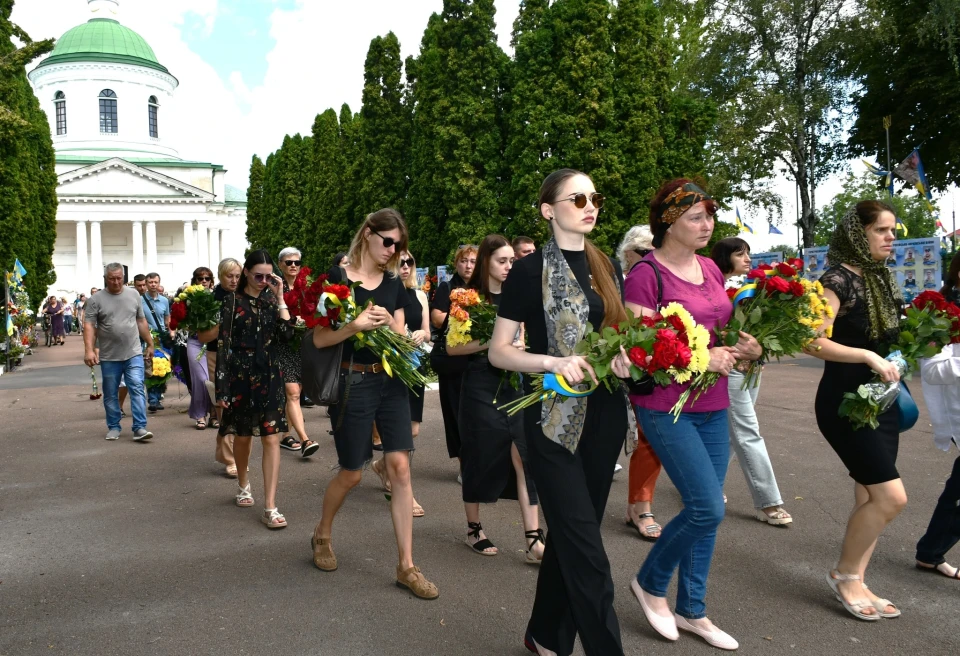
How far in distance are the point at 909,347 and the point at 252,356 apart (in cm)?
469

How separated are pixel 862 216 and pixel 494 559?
3.03 meters

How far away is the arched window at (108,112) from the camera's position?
76625 millimetres

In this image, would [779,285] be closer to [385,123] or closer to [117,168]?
[385,123]

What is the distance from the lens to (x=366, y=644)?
4.13 m

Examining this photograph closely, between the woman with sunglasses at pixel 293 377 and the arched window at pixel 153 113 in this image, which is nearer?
the woman with sunglasses at pixel 293 377

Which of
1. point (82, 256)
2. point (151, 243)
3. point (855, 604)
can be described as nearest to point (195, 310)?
point (855, 604)

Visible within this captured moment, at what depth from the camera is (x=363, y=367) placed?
4.99 meters

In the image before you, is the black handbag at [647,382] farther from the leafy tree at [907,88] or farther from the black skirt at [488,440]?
the leafy tree at [907,88]

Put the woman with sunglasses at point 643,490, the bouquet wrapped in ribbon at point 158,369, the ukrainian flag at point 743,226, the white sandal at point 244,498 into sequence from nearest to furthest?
the woman with sunglasses at point 643,490, the white sandal at point 244,498, the bouquet wrapped in ribbon at point 158,369, the ukrainian flag at point 743,226

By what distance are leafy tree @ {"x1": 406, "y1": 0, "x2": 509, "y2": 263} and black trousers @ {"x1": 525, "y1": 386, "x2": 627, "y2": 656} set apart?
29788 mm

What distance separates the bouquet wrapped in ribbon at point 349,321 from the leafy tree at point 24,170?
15.2 meters

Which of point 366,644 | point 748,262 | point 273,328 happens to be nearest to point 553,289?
point 366,644

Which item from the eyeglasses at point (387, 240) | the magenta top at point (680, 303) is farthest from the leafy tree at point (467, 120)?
the magenta top at point (680, 303)

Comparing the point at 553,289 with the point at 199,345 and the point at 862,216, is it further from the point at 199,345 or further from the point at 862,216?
the point at 199,345
